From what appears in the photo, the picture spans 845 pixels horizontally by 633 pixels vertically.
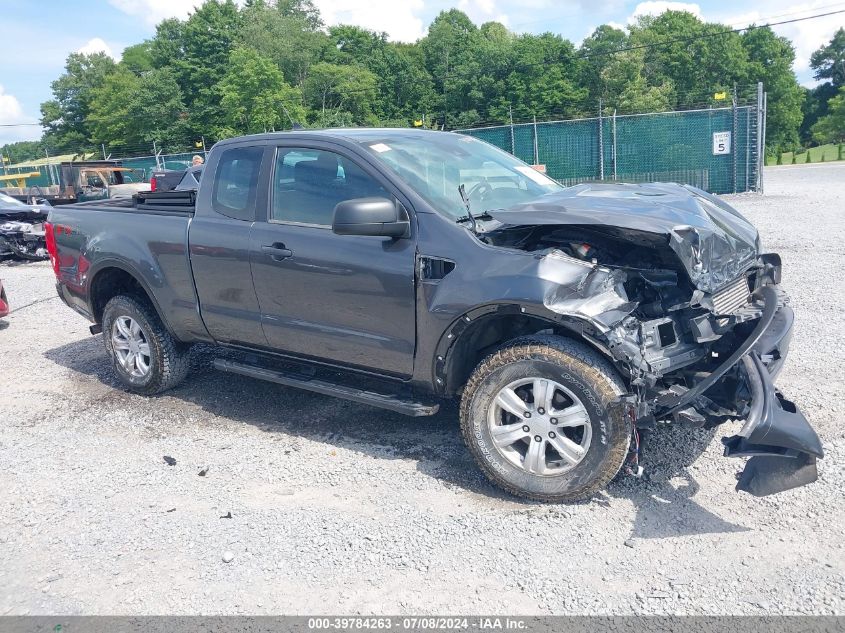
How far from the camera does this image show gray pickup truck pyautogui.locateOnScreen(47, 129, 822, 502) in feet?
11.8

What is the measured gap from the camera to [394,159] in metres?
4.49

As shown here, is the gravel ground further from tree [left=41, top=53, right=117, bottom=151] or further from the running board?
tree [left=41, top=53, right=117, bottom=151]

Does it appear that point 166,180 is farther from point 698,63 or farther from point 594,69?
point 698,63

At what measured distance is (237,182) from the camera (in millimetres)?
5086

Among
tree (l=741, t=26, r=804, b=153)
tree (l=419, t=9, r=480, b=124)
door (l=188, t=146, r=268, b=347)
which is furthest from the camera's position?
tree (l=741, t=26, r=804, b=153)

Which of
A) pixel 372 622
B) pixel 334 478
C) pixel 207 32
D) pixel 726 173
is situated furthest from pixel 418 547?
pixel 207 32

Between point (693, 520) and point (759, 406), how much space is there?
65 cm

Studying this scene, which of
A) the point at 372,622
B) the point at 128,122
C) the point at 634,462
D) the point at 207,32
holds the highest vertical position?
the point at 207,32

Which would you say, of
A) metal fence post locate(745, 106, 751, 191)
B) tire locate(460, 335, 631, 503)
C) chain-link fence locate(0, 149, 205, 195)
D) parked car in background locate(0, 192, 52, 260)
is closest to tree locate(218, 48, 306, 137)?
chain-link fence locate(0, 149, 205, 195)

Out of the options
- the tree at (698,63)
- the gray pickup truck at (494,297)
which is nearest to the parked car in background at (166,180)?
the gray pickup truck at (494,297)

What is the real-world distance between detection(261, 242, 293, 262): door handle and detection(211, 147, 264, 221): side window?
1.04 feet

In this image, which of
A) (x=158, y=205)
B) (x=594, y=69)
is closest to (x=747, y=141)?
(x=158, y=205)

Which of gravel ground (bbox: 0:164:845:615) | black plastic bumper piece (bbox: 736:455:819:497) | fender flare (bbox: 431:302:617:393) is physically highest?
fender flare (bbox: 431:302:617:393)

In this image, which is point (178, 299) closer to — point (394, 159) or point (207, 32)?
point (394, 159)
